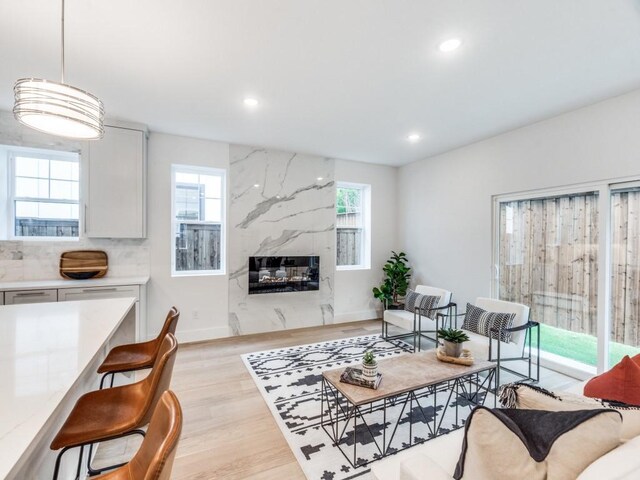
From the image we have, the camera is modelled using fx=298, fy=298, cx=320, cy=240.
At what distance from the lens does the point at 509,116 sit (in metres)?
3.33

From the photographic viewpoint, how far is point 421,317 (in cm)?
417

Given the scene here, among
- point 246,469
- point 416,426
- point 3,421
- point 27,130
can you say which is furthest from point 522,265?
point 27,130

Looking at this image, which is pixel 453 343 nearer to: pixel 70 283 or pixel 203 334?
pixel 203 334

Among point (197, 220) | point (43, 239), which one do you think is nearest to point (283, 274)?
point (197, 220)

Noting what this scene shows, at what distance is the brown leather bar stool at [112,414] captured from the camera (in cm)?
124

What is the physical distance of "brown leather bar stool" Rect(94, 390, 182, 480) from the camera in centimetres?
71

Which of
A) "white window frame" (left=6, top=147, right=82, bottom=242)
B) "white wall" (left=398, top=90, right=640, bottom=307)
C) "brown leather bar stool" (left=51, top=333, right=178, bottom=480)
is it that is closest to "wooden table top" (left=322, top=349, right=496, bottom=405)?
"brown leather bar stool" (left=51, top=333, right=178, bottom=480)

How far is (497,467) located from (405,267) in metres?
4.38

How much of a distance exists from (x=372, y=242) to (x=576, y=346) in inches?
122

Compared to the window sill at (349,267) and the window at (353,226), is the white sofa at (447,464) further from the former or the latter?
the window at (353,226)

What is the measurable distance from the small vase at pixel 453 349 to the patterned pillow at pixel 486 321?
686 mm

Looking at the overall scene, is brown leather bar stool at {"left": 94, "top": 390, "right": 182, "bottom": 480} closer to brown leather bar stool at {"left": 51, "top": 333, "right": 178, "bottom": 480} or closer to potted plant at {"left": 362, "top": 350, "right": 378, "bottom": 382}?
brown leather bar stool at {"left": 51, "top": 333, "right": 178, "bottom": 480}

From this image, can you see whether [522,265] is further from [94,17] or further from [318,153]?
[94,17]

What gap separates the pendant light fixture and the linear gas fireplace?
2.91 metres
